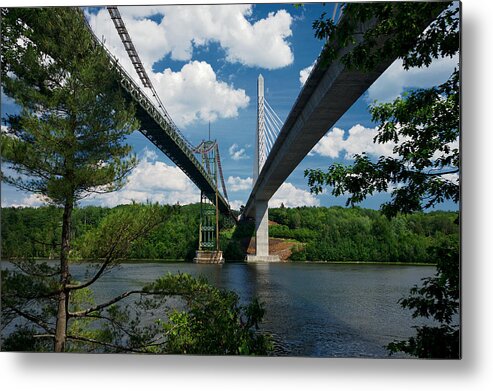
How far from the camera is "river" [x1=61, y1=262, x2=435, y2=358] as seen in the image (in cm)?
416

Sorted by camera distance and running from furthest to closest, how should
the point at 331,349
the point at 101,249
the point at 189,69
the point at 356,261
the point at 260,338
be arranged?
the point at 356,261
the point at 331,349
the point at 189,69
the point at 101,249
the point at 260,338

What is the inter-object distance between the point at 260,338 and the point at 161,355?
892mm

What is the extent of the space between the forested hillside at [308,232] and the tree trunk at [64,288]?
6cm

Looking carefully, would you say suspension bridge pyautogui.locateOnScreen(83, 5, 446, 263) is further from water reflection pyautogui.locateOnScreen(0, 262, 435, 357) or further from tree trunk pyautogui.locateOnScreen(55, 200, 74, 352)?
tree trunk pyautogui.locateOnScreen(55, 200, 74, 352)

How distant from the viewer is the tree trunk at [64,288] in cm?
402

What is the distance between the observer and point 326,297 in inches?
242

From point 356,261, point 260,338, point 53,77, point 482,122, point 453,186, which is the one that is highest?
point 53,77

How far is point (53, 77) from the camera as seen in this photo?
4.01 m

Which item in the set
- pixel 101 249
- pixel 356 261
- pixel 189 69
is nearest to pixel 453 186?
pixel 356 261

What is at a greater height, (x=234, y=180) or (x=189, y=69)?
(x=189, y=69)

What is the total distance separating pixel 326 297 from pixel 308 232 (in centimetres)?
134

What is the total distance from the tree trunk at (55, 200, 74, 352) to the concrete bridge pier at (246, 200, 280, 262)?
2128 millimetres

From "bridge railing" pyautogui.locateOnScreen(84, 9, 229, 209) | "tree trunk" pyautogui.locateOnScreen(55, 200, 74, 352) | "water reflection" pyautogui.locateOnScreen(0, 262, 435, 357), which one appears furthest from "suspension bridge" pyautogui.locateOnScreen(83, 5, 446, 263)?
"tree trunk" pyautogui.locateOnScreen(55, 200, 74, 352)

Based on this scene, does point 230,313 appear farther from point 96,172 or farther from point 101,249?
point 96,172
